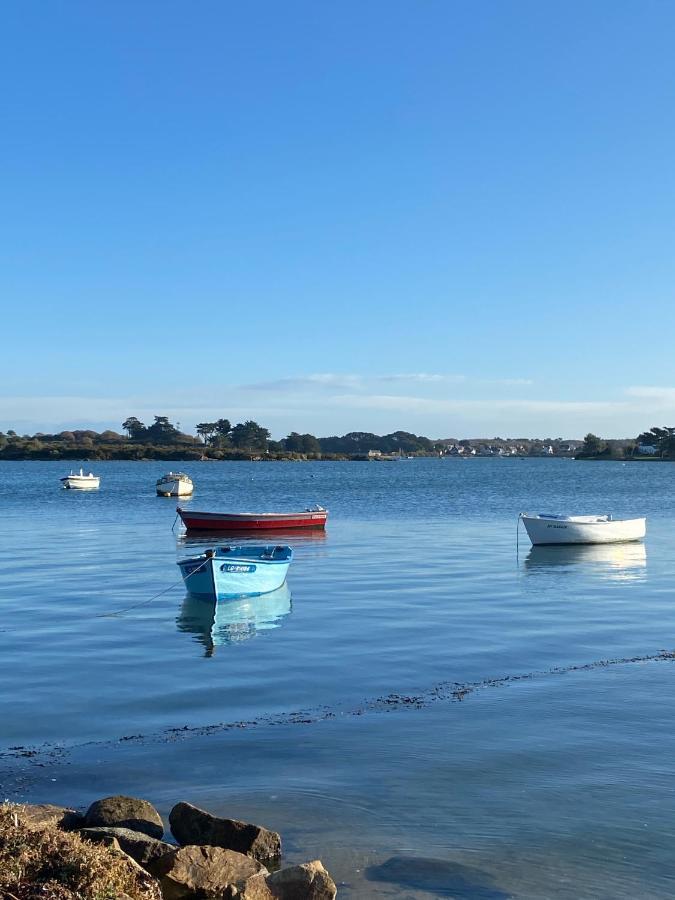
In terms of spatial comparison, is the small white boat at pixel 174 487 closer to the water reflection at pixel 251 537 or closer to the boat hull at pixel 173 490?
the boat hull at pixel 173 490

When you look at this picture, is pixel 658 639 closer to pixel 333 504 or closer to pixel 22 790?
pixel 22 790

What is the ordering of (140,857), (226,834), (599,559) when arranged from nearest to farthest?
(140,857)
(226,834)
(599,559)

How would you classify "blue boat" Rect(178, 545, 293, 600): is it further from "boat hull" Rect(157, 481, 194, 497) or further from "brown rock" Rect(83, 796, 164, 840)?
"boat hull" Rect(157, 481, 194, 497)

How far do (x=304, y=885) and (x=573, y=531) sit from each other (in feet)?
106

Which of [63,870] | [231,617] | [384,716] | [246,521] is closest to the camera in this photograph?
[63,870]

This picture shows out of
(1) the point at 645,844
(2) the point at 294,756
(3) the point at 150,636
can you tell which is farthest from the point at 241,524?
(1) the point at 645,844

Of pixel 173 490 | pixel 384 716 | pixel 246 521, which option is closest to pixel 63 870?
pixel 384 716

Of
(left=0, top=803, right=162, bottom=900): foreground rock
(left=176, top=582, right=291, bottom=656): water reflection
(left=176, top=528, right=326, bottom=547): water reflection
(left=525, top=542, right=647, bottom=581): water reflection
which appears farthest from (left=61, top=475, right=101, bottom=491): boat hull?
(left=0, top=803, right=162, bottom=900): foreground rock

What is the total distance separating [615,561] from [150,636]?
2011 centimetres

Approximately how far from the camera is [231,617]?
22.5 meters

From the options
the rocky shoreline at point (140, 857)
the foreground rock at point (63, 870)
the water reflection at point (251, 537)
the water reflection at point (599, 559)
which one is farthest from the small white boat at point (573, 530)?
the foreground rock at point (63, 870)

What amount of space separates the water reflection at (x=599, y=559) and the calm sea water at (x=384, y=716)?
1.34 metres

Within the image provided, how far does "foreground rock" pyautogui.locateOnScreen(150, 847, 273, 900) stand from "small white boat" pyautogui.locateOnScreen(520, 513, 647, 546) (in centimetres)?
3102

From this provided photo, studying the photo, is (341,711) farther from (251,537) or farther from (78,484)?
(78,484)
